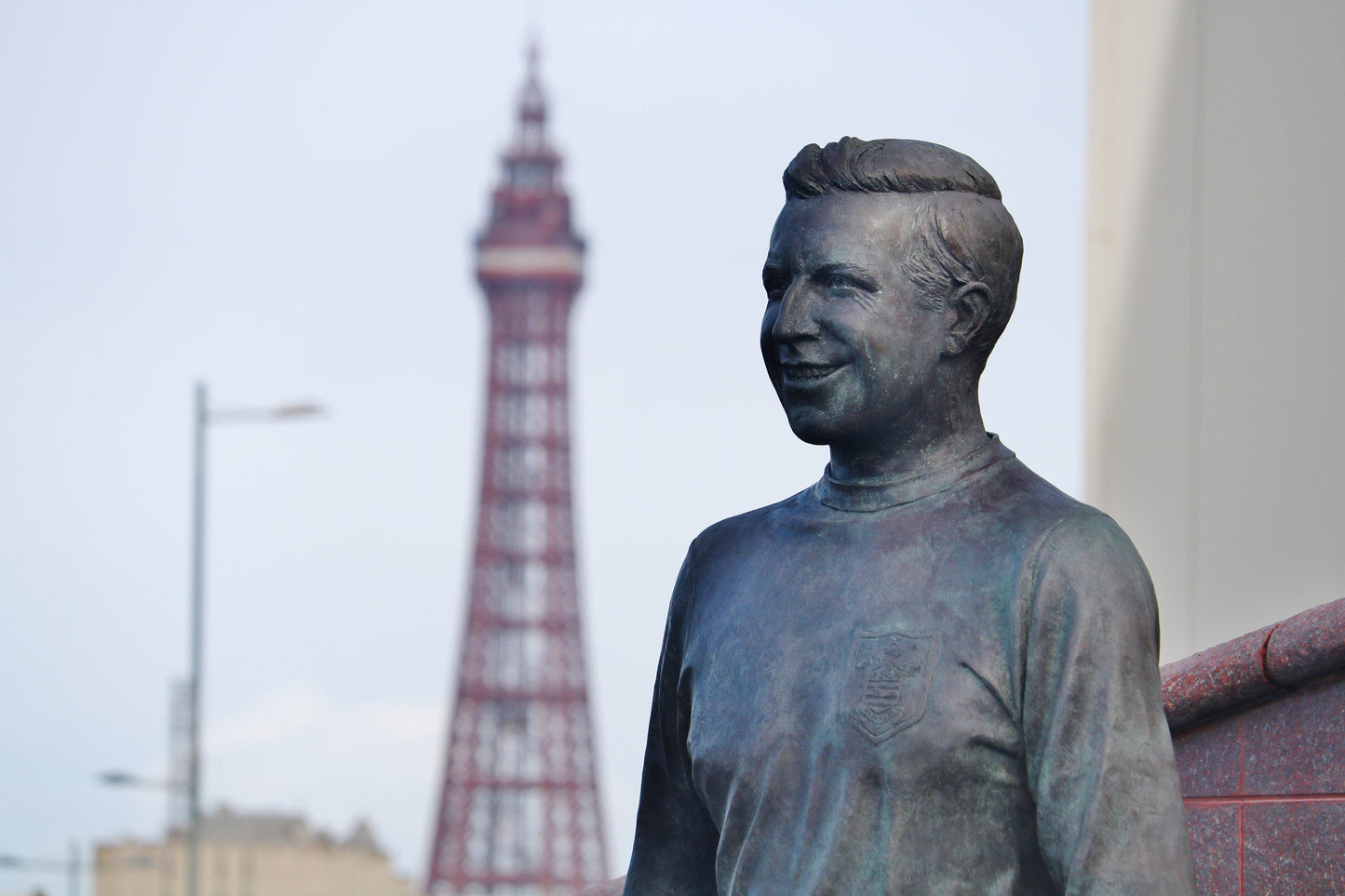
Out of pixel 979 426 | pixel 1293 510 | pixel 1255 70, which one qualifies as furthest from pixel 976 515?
pixel 1255 70

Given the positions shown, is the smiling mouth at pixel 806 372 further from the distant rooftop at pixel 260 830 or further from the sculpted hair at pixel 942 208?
the distant rooftop at pixel 260 830

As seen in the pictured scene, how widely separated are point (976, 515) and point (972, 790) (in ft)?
1.24

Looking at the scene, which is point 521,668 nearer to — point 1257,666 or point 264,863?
point 264,863

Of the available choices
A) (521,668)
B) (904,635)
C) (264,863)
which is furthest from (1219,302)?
(521,668)

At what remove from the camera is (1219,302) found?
904 cm

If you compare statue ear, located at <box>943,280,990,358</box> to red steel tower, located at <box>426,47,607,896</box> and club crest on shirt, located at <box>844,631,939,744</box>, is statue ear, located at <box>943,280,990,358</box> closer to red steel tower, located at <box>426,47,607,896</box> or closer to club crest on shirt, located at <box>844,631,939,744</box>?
club crest on shirt, located at <box>844,631,939,744</box>

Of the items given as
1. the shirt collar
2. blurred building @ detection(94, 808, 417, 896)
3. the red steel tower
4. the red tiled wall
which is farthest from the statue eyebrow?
the red steel tower

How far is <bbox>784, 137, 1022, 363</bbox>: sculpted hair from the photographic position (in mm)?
2969

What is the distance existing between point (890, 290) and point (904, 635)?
18.3 inches

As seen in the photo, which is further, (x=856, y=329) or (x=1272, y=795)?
(x=1272, y=795)

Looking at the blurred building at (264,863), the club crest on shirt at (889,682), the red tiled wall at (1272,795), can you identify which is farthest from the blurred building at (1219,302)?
the blurred building at (264,863)

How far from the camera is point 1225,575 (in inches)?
348

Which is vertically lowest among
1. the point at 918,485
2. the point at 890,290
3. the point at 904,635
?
the point at 904,635

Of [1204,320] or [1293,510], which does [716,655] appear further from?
[1204,320]
